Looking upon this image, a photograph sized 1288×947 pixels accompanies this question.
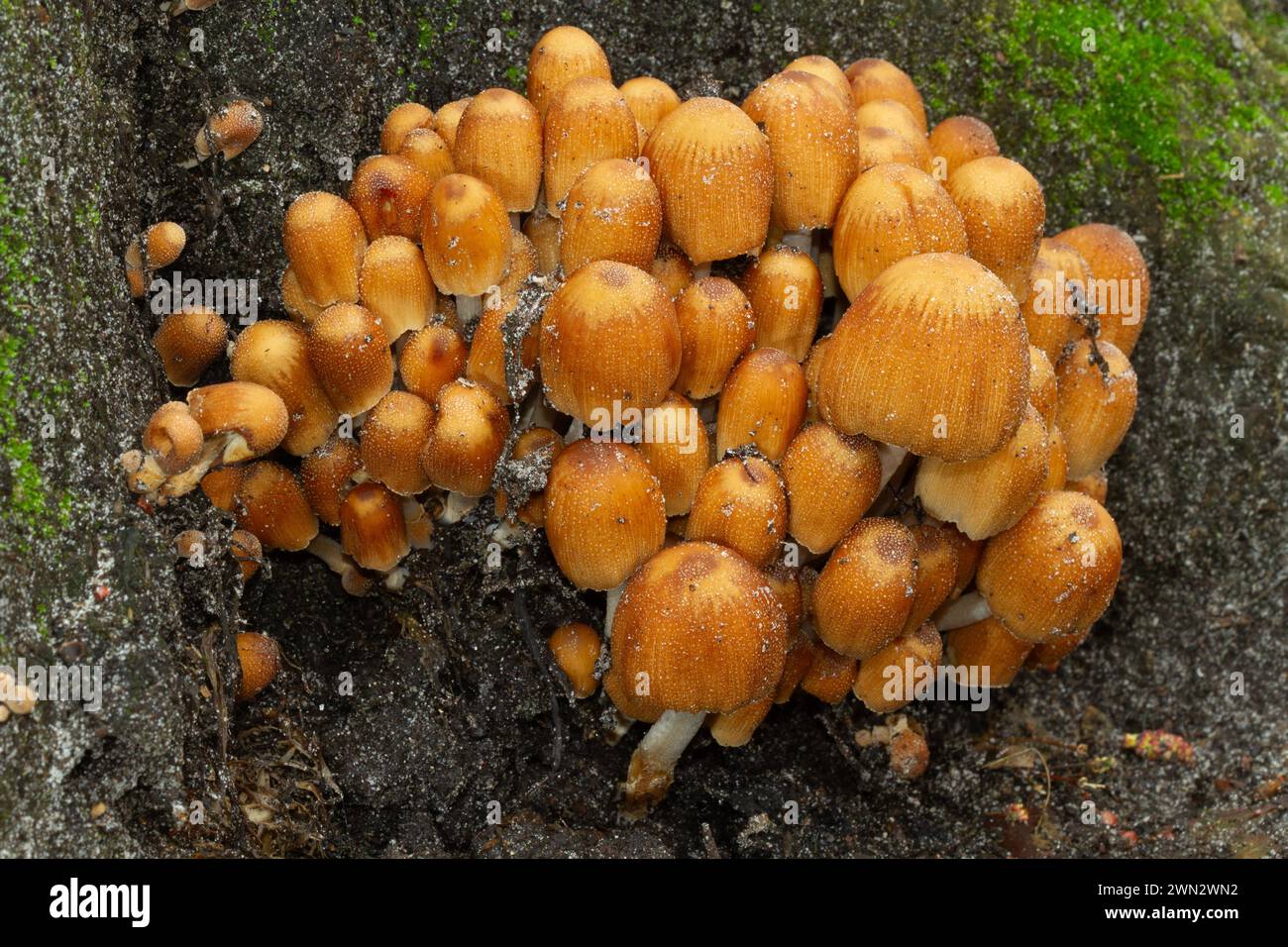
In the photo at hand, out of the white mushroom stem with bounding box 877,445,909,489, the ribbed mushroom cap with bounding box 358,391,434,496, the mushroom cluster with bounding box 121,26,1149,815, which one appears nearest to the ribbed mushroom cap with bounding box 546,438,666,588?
the mushroom cluster with bounding box 121,26,1149,815

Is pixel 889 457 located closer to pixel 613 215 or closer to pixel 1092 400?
pixel 1092 400

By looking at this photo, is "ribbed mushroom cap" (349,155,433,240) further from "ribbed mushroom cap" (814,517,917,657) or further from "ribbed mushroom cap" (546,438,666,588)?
"ribbed mushroom cap" (814,517,917,657)

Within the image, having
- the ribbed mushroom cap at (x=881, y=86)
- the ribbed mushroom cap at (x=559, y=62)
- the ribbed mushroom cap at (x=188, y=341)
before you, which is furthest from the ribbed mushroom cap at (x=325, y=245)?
the ribbed mushroom cap at (x=881, y=86)

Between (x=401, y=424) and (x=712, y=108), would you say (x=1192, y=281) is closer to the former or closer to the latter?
(x=712, y=108)
